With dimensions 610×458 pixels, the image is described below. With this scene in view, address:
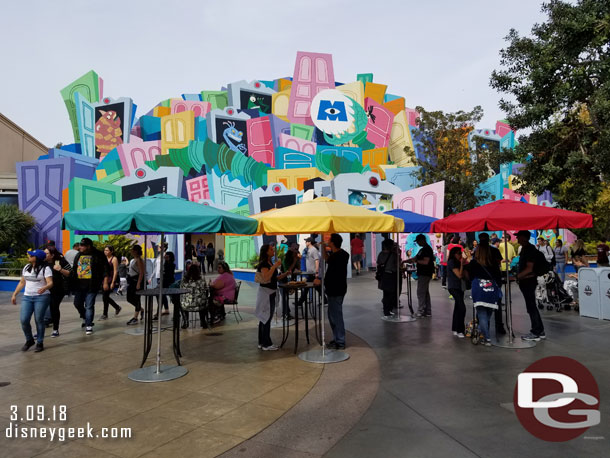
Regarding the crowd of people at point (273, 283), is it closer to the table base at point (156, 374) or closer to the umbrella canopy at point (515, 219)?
the umbrella canopy at point (515, 219)

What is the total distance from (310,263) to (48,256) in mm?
5925

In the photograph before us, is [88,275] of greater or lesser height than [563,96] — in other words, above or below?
below

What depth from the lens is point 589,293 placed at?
898 centimetres

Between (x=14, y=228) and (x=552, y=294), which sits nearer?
(x=552, y=294)

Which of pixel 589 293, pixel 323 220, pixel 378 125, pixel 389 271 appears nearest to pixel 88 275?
pixel 323 220

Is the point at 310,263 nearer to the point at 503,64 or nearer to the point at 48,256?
the point at 48,256

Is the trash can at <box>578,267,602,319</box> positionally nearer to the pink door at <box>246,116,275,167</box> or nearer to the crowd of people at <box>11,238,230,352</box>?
the crowd of people at <box>11,238,230,352</box>

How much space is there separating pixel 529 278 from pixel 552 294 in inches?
162

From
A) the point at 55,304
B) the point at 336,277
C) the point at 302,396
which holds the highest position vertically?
the point at 336,277

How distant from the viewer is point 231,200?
28938 millimetres

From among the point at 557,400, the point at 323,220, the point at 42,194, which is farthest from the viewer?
the point at 42,194

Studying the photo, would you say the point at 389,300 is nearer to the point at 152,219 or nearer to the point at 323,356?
the point at 323,356

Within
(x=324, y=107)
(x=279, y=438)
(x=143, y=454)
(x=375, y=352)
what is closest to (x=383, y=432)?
(x=279, y=438)

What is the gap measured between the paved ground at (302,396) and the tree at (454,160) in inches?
709
